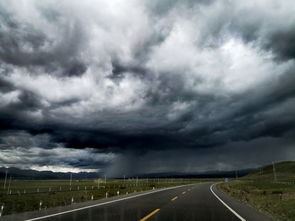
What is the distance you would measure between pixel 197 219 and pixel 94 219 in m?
4.02

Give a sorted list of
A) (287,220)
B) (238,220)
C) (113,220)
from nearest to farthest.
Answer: (113,220)
(238,220)
(287,220)

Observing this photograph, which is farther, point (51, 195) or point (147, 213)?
point (51, 195)

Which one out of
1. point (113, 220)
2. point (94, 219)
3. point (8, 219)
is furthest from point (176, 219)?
point (8, 219)

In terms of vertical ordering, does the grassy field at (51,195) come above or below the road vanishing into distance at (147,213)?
below

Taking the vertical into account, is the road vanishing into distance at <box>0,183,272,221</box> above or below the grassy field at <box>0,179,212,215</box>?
above

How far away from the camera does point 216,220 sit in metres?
10.2

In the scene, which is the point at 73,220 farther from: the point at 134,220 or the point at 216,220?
the point at 216,220

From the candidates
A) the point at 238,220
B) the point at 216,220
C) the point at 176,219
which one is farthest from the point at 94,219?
the point at 238,220

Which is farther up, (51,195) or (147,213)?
(147,213)

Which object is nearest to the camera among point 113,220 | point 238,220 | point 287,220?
point 113,220

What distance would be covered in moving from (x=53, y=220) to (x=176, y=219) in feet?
15.5

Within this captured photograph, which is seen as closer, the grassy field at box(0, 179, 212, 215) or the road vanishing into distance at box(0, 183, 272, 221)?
Answer: the road vanishing into distance at box(0, 183, 272, 221)

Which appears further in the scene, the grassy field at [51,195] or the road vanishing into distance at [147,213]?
the grassy field at [51,195]

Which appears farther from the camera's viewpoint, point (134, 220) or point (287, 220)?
point (287, 220)
